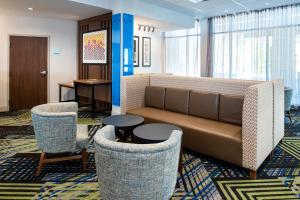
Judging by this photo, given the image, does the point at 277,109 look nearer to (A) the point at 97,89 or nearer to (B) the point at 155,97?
(B) the point at 155,97

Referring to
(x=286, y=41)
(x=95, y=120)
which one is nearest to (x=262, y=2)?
(x=286, y=41)

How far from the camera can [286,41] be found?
6.13 meters

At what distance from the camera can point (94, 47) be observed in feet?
21.1

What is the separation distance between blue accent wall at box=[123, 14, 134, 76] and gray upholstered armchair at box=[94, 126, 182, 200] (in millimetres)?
4178

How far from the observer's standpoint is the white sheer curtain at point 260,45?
6.09m

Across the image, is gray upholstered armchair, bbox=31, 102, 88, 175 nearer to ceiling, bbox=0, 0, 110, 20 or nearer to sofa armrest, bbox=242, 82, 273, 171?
sofa armrest, bbox=242, 82, 273, 171

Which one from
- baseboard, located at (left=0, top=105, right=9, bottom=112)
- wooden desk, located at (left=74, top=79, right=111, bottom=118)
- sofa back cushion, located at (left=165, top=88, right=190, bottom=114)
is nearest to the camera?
sofa back cushion, located at (left=165, top=88, right=190, bottom=114)

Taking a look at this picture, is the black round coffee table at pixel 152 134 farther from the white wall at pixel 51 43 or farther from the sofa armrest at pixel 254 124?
the white wall at pixel 51 43

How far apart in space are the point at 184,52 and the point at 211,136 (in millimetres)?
5972

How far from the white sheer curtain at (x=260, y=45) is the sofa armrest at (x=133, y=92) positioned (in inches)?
149

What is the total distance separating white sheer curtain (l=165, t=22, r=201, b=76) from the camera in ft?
26.6

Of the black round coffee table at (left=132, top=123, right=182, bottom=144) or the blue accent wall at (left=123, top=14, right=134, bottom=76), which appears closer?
the black round coffee table at (left=132, top=123, right=182, bottom=144)

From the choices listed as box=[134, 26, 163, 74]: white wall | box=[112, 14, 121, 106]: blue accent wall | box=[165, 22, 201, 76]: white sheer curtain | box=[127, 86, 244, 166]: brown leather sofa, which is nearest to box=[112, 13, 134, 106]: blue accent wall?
box=[112, 14, 121, 106]: blue accent wall

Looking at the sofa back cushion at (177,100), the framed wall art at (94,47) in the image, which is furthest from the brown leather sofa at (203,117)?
the framed wall art at (94,47)
